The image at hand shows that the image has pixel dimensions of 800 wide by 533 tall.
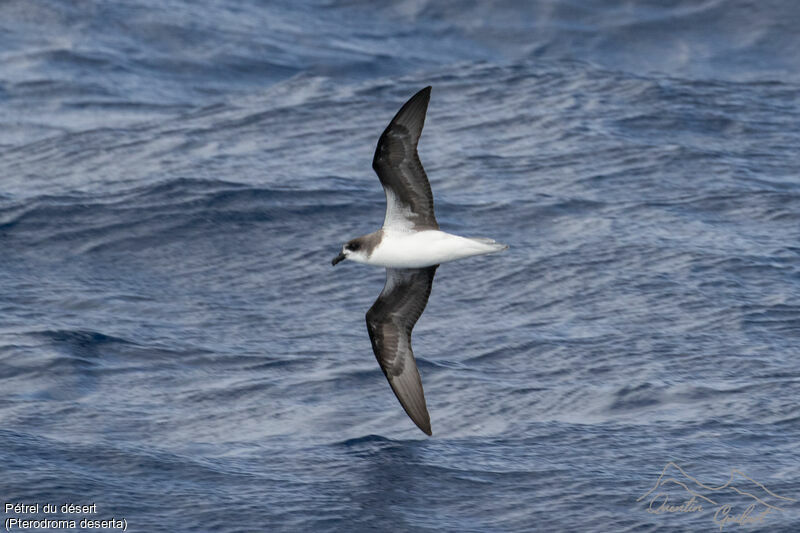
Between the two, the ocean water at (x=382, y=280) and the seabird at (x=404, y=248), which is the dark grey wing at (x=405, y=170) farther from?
A: the ocean water at (x=382, y=280)

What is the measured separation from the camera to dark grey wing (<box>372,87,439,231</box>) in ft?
40.2

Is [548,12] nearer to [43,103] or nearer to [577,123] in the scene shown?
[577,123]

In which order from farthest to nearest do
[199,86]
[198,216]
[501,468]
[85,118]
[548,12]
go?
[548,12] → [199,86] → [85,118] → [198,216] → [501,468]

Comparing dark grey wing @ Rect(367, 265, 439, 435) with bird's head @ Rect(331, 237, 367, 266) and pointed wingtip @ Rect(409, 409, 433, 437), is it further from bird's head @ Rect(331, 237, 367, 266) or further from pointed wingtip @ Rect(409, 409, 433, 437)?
bird's head @ Rect(331, 237, 367, 266)

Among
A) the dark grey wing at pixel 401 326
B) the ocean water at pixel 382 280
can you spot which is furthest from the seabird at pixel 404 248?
the ocean water at pixel 382 280

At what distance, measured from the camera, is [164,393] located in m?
16.0

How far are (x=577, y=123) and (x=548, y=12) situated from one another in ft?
29.1

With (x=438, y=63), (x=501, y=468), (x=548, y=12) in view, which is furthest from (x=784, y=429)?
(x=548, y=12)

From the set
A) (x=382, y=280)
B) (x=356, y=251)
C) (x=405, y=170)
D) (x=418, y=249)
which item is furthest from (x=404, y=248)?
(x=382, y=280)

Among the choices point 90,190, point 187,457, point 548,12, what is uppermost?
point 548,12

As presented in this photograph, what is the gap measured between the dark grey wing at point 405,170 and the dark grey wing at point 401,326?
3.51ft

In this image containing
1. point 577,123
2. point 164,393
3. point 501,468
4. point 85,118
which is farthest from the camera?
point 85,118

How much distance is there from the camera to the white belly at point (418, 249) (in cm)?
1241

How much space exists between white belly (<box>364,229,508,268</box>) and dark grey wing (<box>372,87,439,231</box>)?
0.44 ft
